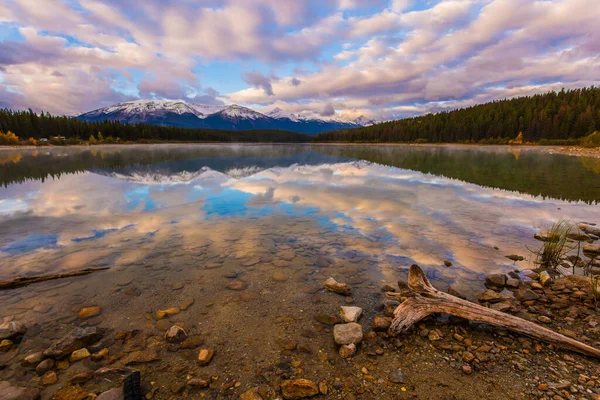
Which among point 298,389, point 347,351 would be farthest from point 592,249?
point 298,389

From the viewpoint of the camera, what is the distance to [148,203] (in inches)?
719

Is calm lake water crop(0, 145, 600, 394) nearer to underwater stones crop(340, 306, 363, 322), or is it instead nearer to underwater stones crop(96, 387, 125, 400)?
underwater stones crop(340, 306, 363, 322)

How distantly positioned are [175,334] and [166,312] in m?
1.10

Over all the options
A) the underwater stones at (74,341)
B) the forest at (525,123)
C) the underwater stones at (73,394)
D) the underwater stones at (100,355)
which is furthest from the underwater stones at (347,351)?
the forest at (525,123)

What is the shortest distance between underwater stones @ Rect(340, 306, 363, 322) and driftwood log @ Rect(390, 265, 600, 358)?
0.84m

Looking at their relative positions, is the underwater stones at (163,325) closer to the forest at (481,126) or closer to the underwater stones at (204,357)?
the underwater stones at (204,357)

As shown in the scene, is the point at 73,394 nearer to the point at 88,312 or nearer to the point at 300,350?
the point at 88,312

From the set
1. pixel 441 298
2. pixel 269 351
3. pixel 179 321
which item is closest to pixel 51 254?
pixel 179 321

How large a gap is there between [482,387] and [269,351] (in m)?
3.85

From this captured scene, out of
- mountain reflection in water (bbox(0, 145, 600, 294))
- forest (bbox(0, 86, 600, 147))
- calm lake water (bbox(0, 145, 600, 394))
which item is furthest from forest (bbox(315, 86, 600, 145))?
calm lake water (bbox(0, 145, 600, 394))

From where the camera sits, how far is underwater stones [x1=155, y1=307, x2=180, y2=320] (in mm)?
6621

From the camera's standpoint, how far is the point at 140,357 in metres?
5.33

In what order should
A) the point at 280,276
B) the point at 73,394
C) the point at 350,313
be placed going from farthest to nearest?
the point at 280,276, the point at 350,313, the point at 73,394

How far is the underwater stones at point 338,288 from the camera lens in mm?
7711
